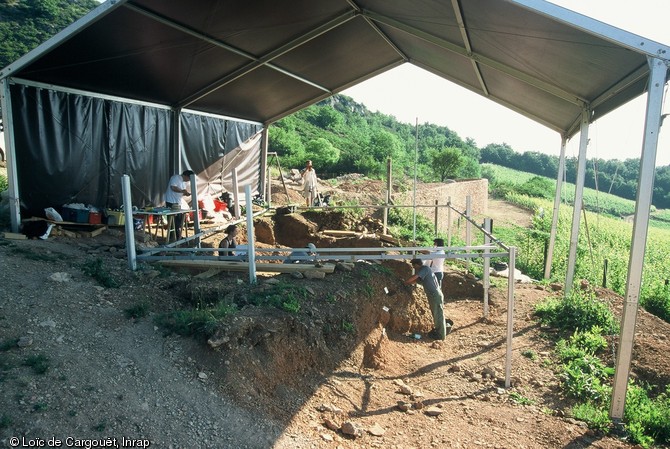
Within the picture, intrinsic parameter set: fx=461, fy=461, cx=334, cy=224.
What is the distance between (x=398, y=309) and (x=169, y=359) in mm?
4586

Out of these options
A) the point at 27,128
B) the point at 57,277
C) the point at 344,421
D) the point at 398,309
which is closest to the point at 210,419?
the point at 344,421

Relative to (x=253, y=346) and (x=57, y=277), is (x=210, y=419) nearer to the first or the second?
(x=253, y=346)

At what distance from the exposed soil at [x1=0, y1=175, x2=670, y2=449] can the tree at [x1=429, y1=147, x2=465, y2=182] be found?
2420 centimetres

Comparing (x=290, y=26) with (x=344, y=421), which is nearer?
(x=344, y=421)

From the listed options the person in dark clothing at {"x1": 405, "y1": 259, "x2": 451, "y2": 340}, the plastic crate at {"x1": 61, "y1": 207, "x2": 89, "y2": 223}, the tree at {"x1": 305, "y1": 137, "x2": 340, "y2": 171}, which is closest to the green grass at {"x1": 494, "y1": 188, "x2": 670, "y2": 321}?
the person in dark clothing at {"x1": 405, "y1": 259, "x2": 451, "y2": 340}

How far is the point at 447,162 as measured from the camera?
3178cm

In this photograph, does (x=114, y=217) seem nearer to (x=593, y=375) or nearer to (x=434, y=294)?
(x=434, y=294)

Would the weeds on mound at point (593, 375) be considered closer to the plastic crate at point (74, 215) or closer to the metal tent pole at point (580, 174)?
the metal tent pole at point (580, 174)

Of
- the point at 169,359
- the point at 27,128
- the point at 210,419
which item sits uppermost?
the point at 27,128

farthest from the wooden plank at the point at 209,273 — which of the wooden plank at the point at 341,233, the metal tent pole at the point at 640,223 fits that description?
the metal tent pole at the point at 640,223

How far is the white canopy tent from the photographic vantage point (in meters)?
5.52

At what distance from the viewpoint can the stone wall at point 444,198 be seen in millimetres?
18781

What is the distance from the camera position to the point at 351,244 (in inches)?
462

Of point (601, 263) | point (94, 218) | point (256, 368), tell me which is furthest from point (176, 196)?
point (601, 263)
